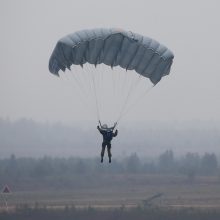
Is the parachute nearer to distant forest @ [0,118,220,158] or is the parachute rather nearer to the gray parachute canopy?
the gray parachute canopy

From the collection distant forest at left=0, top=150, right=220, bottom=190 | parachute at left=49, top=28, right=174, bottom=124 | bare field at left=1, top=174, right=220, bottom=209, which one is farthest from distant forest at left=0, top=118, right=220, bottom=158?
parachute at left=49, top=28, right=174, bottom=124

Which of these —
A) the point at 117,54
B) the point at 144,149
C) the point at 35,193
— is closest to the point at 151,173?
the point at 35,193

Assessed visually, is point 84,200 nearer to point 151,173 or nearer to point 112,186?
point 112,186

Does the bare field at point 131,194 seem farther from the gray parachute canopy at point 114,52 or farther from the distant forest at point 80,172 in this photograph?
the gray parachute canopy at point 114,52

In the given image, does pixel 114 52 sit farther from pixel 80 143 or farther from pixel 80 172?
pixel 80 143

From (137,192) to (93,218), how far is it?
53.1 feet

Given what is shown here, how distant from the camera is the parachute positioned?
22.6 m

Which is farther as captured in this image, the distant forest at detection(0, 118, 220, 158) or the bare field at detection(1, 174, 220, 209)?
the distant forest at detection(0, 118, 220, 158)

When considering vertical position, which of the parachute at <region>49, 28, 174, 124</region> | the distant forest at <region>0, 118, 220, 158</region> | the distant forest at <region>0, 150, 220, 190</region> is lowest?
the distant forest at <region>0, 150, 220, 190</region>

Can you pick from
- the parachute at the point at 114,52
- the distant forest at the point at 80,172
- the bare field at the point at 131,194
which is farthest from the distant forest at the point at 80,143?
the parachute at the point at 114,52

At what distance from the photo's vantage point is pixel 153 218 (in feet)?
140

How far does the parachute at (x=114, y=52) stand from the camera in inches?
891

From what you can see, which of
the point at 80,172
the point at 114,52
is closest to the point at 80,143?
the point at 80,172

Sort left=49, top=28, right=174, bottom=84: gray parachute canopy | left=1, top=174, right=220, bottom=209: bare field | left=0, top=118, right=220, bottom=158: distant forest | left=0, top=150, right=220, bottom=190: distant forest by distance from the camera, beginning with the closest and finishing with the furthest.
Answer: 1. left=49, top=28, right=174, bottom=84: gray parachute canopy
2. left=1, top=174, right=220, bottom=209: bare field
3. left=0, top=150, right=220, bottom=190: distant forest
4. left=0, top=118, right=220, bottom=158: distant forest
